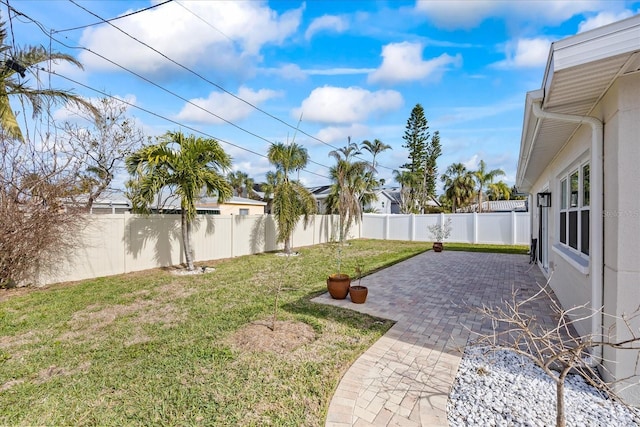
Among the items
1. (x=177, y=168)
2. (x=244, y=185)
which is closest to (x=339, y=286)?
(x=177, y=168)

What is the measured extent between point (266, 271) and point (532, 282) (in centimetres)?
717

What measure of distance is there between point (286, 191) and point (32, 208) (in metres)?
7.19

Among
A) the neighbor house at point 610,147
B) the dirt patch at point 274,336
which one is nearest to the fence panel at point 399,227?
the neighbor house at point 610,147

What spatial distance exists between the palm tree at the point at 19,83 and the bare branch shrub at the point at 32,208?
117 cm

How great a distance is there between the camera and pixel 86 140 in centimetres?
1020

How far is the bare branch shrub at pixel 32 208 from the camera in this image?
20.0ft

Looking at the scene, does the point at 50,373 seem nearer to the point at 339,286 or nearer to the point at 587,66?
the point at 339,286

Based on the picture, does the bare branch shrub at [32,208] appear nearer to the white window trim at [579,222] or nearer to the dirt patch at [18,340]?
the dirt patch at [18,340]

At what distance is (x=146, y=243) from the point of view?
8.98m

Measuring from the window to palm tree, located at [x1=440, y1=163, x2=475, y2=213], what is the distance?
2429cm

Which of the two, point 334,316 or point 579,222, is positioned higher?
point 579,222

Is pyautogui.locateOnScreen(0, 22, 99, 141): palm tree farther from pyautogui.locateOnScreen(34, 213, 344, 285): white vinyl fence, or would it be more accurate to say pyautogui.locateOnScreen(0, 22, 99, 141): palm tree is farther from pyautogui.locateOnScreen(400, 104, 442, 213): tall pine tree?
pyautogui.locateOnScreen(400, 104, 442, 213): tall pine tree

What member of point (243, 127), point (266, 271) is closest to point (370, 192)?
point (243, 127)

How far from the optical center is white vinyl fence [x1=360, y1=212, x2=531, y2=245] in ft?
53.9
